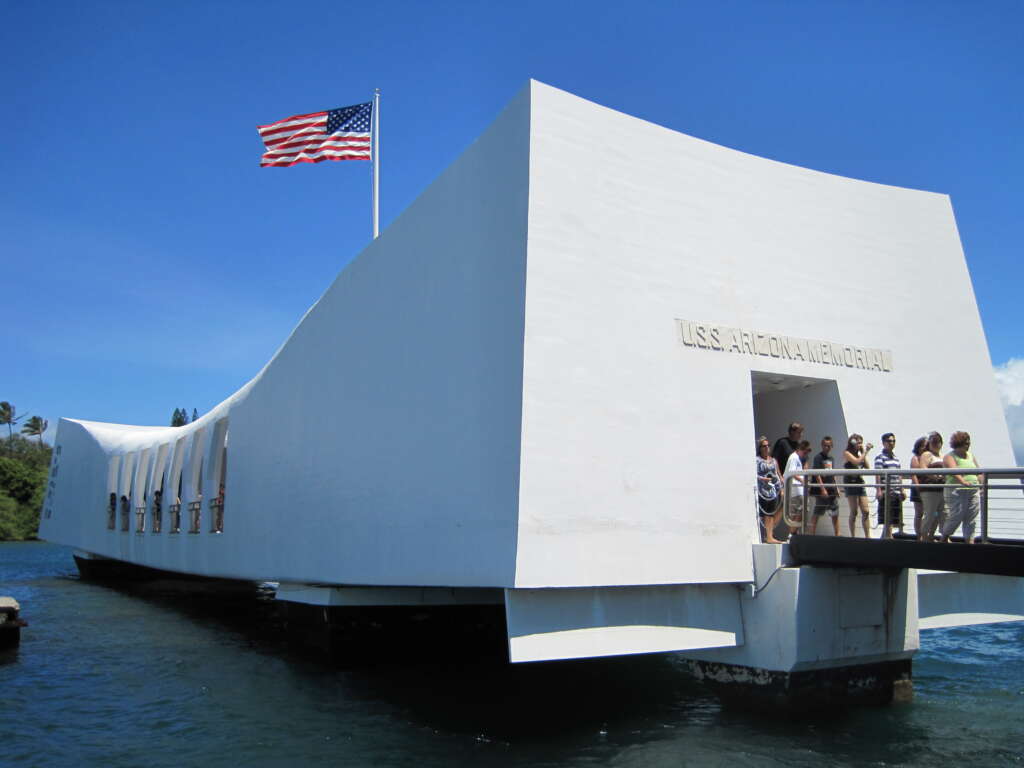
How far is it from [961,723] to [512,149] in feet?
27.4

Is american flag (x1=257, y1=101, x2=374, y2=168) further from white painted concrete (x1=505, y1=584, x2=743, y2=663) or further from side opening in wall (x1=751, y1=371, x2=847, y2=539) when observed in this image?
white painted concrete (x1=505, y1=584, x2=743, y2=663)

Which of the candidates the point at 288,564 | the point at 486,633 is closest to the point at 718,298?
the point at 486,633

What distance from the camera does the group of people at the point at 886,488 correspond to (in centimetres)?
816

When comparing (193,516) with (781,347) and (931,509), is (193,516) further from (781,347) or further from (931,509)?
(931,509)

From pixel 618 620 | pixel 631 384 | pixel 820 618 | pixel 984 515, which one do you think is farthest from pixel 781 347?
pixel 618 620

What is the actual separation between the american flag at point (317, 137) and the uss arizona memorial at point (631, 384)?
3692mm

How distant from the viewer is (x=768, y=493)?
33.8 ft

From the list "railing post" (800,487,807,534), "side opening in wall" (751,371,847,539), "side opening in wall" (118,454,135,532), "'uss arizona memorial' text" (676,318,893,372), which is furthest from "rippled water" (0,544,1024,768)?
"side opening in wall" (118,454,135,532)

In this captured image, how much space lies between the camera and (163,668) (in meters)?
14.0

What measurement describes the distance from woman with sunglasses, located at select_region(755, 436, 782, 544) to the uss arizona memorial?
8.1 inches

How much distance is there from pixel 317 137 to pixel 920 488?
1253cm

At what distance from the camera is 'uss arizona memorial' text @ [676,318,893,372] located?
10250mm

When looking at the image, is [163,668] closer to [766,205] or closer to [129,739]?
[129,739]

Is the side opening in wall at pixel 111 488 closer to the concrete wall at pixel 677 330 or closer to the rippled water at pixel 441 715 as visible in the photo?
the rippled water at pixel 441 715
